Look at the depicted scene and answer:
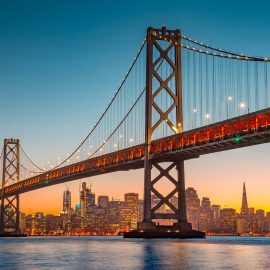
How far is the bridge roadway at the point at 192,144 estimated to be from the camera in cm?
5116

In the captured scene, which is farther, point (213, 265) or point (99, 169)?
point (99, 169)

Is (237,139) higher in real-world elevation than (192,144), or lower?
lower

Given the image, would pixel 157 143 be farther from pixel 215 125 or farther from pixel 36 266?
pixel 36 266

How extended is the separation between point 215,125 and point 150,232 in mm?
12675

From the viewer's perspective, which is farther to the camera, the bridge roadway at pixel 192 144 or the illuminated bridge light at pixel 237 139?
the illuminated bridge light at pixel 237 139

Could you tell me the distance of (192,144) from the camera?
5894cm

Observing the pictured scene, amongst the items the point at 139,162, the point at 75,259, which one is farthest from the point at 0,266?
the point at 139,162

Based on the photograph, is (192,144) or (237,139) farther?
(192,144)

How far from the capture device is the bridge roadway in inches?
2014

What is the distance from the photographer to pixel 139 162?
224 feet

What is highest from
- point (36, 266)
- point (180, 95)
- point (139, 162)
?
point (180, 95)

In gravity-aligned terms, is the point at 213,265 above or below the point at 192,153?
below

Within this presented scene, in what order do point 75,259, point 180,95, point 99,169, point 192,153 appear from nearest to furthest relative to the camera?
point 75,259 → point 192,153 → point 180,95 → point 99,169

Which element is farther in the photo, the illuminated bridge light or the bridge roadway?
the illuminated bridge light
